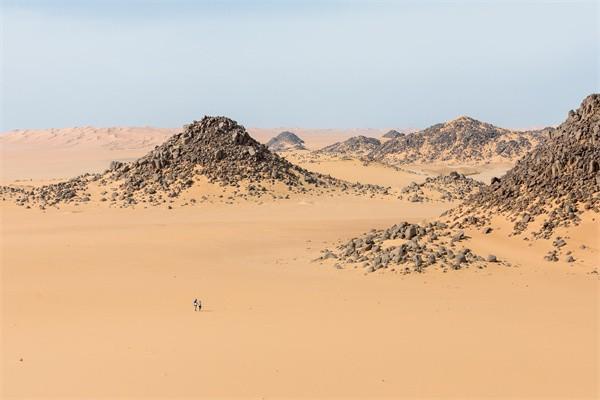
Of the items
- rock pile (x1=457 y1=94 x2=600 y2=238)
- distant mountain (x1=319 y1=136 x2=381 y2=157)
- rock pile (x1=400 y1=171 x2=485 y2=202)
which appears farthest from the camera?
distant mountain (x1=319 y1=136 x2=381 y2=157)

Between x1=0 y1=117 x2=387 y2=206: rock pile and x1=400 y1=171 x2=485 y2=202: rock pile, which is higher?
x1=0 y1=117 x2=387 y2=206: rock pile

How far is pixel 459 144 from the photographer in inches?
3433

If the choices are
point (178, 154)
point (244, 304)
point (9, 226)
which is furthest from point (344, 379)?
point (178, 154)

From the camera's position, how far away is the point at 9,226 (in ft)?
102

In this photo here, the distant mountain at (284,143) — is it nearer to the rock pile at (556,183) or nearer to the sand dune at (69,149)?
the sand dune at (69,149)

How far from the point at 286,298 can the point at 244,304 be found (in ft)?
3.58

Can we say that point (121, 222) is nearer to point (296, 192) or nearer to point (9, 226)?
point (9, 226)

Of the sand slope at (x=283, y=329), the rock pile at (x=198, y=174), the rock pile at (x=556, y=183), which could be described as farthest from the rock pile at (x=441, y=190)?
the sand slope at (x=283, y=329)

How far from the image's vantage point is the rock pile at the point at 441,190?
1666 inches

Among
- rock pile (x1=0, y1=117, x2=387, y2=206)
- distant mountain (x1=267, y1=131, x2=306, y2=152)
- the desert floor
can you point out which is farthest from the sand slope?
distant mountain (x1=267, y1=131, x2=306, y2=152)

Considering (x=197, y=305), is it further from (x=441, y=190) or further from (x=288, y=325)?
(x=441, y=190)

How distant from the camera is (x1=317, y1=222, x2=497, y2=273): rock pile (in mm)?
16578

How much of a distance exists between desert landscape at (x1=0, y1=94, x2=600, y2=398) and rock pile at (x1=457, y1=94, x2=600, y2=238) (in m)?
0.06

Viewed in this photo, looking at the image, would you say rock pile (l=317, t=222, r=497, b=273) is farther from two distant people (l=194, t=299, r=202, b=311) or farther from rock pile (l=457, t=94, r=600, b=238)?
two distant people (l=194, t=299, r=202, b=311)
